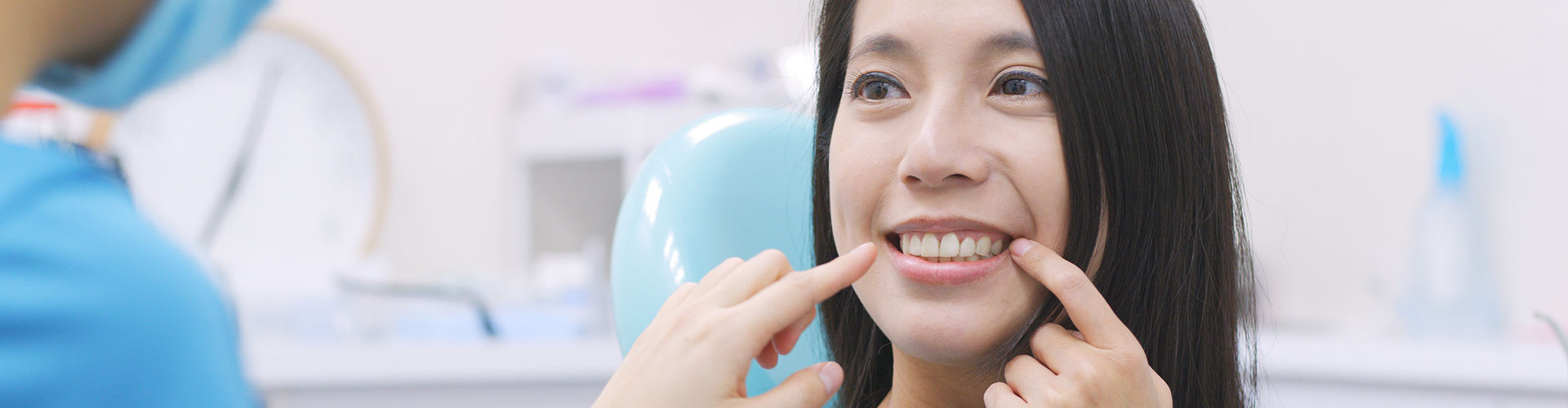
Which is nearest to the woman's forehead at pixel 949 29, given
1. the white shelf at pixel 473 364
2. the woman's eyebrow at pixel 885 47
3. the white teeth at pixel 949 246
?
the woman's eyebrow at pixel 885 47

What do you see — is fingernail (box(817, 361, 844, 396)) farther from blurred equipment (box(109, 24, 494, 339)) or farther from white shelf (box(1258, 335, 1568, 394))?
blurred equipment (box(109, 24, 494, 339))

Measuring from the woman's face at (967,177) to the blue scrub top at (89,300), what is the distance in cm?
43

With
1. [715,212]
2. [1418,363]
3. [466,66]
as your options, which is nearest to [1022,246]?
[715,212]

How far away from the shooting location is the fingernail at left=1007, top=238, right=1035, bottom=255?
680 millimetres

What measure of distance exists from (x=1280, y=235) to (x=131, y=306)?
5.39ft

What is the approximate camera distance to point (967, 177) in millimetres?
681

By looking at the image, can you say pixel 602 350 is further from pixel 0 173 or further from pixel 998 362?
pixel 0 173

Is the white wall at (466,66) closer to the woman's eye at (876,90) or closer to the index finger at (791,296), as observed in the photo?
the woman's eye at (876,90)

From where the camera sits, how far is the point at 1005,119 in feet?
2.28

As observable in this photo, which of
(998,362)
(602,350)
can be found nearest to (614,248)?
(998,362)

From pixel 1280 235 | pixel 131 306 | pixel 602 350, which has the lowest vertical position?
pixel 602 350

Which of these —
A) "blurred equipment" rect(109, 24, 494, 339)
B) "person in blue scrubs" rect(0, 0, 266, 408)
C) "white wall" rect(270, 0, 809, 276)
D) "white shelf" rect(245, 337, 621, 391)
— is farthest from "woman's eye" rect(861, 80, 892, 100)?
"blurred equipment" rect(109, 24, 494, 339)

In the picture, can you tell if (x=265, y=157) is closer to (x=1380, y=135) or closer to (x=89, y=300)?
(x=89, y=300)

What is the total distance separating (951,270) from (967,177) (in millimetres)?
63
